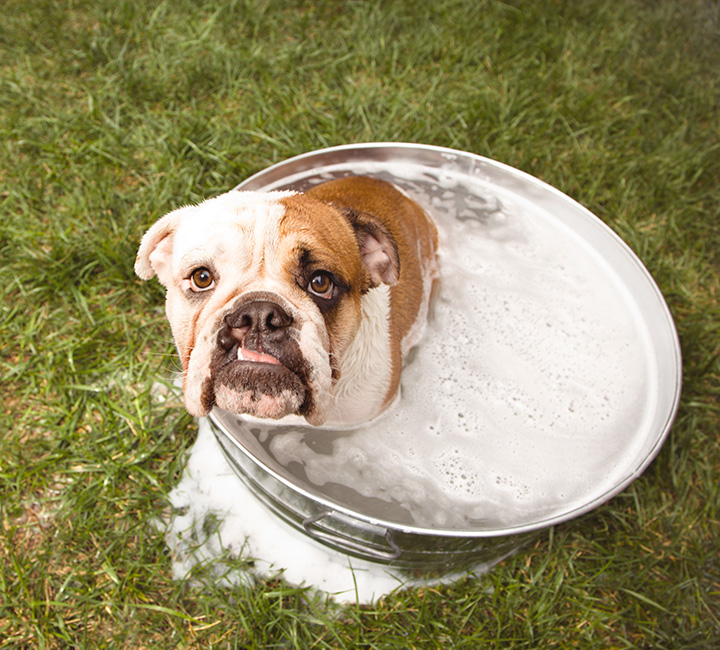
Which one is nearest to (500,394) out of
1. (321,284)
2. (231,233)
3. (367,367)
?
(367,367)

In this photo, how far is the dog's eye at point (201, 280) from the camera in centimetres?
217

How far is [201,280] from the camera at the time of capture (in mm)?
2191

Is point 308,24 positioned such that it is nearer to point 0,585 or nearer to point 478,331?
point 478,331

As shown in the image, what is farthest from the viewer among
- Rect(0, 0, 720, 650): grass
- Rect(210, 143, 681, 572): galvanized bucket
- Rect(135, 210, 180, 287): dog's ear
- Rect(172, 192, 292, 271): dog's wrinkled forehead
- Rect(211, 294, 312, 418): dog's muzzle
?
Rect(0, 0, 720, 650): grass

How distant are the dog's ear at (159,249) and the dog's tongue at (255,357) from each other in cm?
76

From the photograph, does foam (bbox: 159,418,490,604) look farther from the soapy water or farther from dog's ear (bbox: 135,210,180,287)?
dog's ear (bbox: 135,210,180,287)

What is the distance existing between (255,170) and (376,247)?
1.71 metres

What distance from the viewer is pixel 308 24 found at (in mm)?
4645

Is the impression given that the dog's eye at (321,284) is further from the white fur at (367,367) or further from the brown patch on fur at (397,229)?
the brown patch on fur at (397,229)

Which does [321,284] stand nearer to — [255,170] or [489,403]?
[489,403]

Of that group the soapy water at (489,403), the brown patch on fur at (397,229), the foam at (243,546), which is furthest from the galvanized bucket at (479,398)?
the brown patch on fur at (397,229)

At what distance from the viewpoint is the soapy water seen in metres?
2.89

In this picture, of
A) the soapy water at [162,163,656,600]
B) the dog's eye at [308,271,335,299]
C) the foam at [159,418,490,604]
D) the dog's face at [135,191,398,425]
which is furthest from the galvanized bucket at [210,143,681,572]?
the dog's eye at [308,271,335,299]

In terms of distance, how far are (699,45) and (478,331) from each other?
11.7 ft
